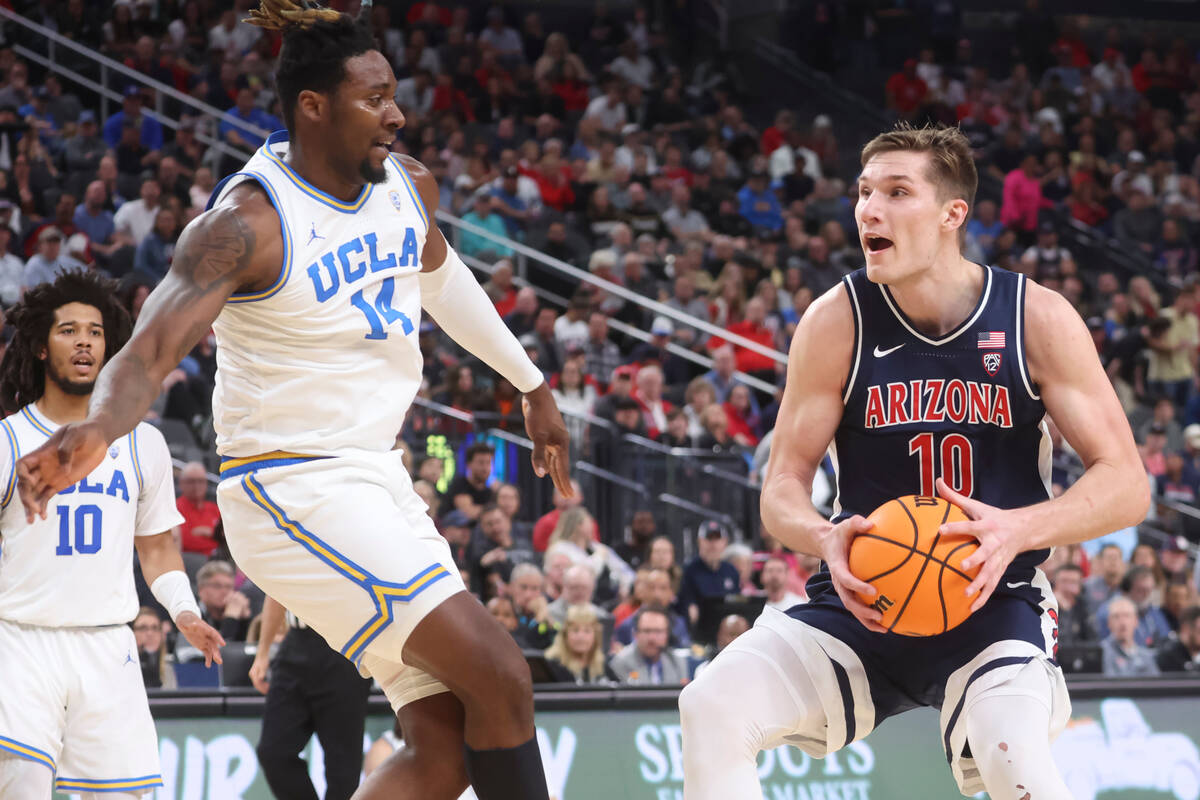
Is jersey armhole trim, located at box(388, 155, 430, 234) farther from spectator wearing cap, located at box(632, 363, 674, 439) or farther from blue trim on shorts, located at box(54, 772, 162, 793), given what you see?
spectator wearing cap, located at box(632, 363, 674, 439)

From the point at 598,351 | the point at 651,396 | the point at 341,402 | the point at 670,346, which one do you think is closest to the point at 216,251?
the point at 341,402

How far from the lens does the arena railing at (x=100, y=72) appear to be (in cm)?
1306

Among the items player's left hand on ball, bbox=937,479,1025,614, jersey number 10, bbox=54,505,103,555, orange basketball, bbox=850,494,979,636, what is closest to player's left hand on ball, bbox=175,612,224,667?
jersey number 10, bbox=54,505,103,555

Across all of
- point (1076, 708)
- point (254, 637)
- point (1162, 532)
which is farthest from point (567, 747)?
point (1162, 532)

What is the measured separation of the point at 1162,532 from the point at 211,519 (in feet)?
25.4

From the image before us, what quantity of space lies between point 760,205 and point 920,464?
11867 millimetres

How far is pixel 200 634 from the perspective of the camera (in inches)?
189

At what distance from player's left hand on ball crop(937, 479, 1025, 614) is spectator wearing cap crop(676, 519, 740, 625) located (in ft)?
19.9

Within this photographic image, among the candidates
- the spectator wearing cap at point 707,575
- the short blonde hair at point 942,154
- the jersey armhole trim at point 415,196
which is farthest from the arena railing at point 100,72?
the short blonde hair at point 942,154

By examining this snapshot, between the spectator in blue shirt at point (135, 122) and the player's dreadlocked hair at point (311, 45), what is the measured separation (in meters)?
9.66

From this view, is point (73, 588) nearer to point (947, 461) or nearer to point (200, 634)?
point (200, 634)

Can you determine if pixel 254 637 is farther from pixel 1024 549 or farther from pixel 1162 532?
pixel 1162 532

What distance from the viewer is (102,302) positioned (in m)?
5.25

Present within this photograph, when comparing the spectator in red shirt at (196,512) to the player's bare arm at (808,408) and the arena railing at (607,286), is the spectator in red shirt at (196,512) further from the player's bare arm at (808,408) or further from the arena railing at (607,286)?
the player's bare arm at (808,408)
